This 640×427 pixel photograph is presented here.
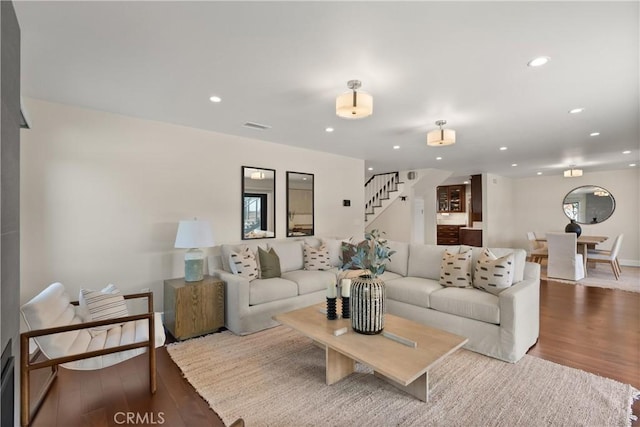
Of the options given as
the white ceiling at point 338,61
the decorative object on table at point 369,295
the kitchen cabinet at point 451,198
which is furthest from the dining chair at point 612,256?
the decorative object on table at point 369,295

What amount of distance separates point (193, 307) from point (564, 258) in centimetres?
668

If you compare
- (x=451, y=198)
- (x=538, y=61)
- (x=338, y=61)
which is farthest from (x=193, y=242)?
(x=451, y=198)

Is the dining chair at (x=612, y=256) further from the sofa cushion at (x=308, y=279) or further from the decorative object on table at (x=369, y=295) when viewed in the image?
the decorative object on table at (x=369, y=295)

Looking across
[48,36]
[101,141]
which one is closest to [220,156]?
[101,141]

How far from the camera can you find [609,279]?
5.80 meters

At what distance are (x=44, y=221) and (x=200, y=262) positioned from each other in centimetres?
151

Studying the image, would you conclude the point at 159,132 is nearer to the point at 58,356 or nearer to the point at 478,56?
the point at 58,356

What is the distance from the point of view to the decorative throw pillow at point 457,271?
10.7 feet

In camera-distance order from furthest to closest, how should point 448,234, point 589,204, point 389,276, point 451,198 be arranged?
point 451,198 < point 448,234 < point 589,204 < point 389,276

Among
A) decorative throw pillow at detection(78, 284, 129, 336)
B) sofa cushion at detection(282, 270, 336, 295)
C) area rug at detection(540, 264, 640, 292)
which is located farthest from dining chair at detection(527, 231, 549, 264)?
decorative throw pillow at detection(78, 284, 129, 336)

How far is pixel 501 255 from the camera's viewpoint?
3.20 m

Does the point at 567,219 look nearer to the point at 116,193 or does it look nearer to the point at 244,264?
the point at 244,264

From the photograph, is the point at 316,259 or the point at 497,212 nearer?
the point at 316,259

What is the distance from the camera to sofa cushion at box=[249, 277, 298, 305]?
3.35 meters
